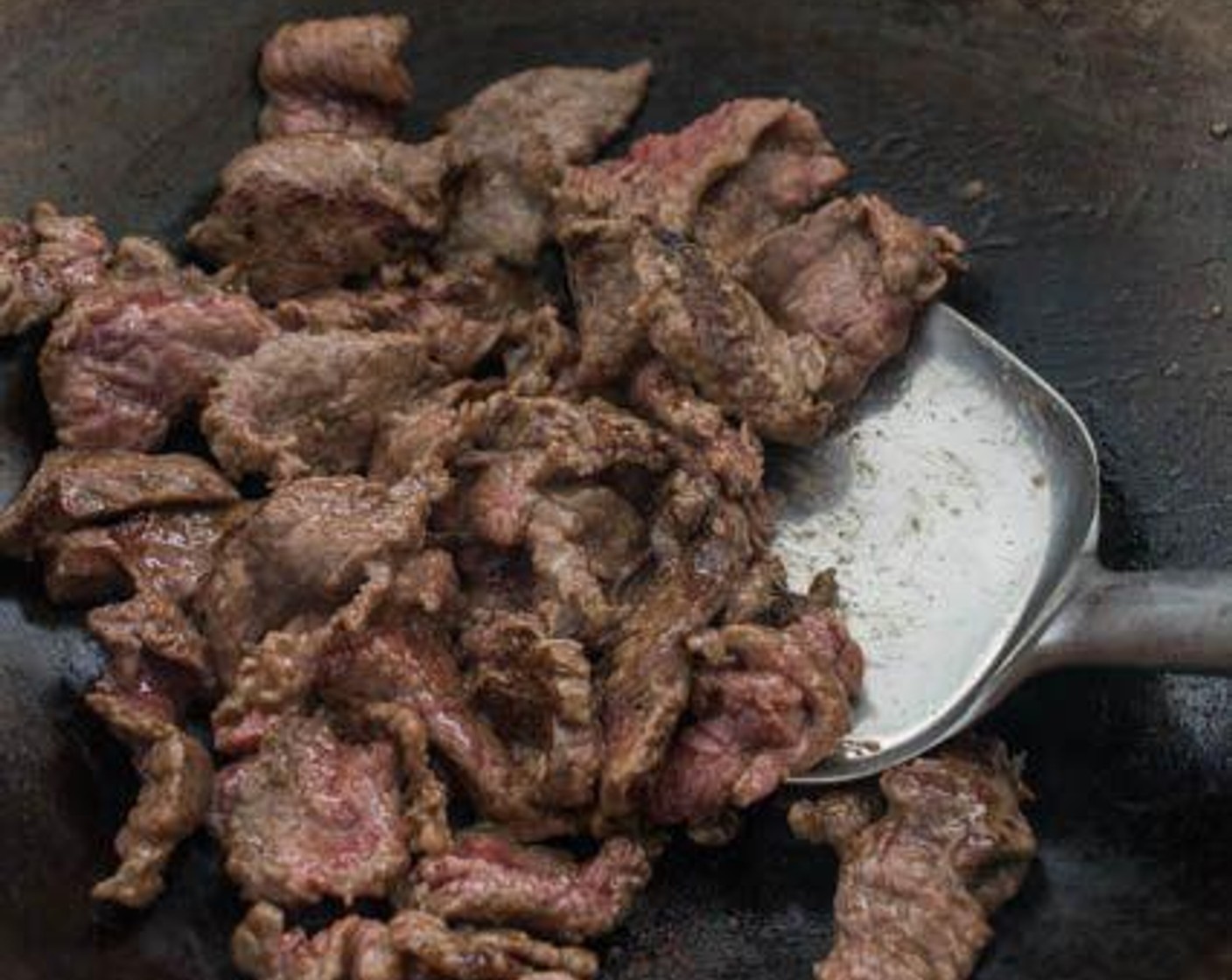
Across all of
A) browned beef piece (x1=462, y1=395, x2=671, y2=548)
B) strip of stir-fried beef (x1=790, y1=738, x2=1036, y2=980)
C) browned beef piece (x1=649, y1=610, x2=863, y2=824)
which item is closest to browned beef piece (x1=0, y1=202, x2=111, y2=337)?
browned beef piece (x1=462, y1=395, x2=671, y2=548)

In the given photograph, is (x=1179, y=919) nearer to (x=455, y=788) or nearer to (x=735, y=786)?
(x=735, y=786)

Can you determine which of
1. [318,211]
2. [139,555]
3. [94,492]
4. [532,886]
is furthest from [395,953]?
[318,211]

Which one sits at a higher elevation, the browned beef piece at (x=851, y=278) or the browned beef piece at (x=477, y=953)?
the browned beef piece at (x=851, y=278)

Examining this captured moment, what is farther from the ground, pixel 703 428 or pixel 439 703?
pixel 703 428

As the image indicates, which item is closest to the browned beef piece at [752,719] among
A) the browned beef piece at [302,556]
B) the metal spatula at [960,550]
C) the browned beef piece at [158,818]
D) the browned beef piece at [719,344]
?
the metal spatula at [960,550]

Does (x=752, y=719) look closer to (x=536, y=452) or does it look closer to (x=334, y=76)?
(x=536, y=452)

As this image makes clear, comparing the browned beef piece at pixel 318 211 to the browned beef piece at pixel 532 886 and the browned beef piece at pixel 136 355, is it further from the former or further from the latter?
the browned beef piece at pixel 532 886
